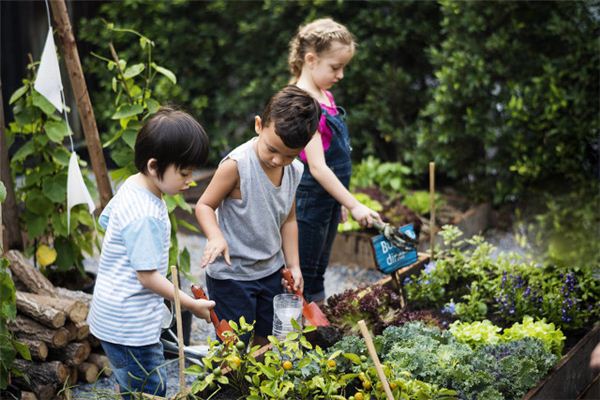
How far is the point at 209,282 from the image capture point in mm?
2980

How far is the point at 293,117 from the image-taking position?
106 inches

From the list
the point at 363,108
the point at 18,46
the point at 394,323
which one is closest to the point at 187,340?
the point at 394,323

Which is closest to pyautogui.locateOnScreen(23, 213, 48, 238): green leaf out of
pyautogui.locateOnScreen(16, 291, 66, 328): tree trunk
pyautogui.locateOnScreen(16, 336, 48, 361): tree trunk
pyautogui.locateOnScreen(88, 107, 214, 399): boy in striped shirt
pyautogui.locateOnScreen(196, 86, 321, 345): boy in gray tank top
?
pyautogui.locateOnScreen(16, 291, 66, 328): tree trunk

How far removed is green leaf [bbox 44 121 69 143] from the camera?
3621mm

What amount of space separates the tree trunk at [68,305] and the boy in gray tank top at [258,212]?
2.34 feet

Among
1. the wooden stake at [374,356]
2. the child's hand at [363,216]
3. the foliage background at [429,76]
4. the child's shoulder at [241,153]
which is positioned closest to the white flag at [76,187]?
the child's shoulder at [241,153]

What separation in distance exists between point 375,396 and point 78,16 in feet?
18.6

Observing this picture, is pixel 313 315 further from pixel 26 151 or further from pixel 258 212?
pixel 26 151

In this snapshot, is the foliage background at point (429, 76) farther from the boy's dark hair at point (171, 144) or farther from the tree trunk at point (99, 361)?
the boy's dark hair at point (171, 144)

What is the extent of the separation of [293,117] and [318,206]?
1004 mm

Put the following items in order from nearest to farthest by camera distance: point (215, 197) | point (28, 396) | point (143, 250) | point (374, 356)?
1. point (374, 356)
2. point (143, 250)
3. point (215, 197)
4. point (28, 396)

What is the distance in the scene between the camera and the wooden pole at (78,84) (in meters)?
3.39

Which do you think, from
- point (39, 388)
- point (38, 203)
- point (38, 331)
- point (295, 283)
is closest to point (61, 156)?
point (38, 203)

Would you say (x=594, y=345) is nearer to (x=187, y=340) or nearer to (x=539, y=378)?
(x=539, y=378)
